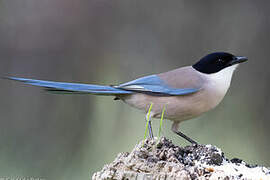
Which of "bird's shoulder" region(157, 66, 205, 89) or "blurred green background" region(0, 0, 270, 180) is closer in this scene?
"bird's shoulder" region(157, 66, 205, 89)

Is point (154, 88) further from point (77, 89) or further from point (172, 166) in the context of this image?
point (172, 166)

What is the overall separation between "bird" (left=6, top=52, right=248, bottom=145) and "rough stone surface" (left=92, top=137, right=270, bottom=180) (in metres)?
0.72

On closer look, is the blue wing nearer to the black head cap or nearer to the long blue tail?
the long blue tail

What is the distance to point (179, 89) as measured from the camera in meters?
3.65

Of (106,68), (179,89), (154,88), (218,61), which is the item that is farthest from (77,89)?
(106,68)

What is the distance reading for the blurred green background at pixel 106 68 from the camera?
209 inches

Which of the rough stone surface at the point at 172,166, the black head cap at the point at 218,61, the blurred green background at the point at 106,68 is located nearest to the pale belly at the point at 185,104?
the black head cap at the point at 218,61

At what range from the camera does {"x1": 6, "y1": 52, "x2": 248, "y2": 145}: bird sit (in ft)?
11.8

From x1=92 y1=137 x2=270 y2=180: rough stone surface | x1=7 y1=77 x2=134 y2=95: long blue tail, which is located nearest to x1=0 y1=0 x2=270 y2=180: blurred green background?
x1=7 y1=77 x2=134 y2=95: long blue tail

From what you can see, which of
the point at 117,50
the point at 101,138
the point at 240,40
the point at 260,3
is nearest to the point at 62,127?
the point at 101,138

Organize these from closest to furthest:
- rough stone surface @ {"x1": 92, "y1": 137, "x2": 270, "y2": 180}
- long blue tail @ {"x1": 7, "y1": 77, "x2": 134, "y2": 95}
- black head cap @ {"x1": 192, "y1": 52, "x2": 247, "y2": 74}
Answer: rough stone surface @ {"x1": 92, "y1": 137, "x2": 270, "y2": 180} → long blue tail @ {"x1": 7, "y1": 77, "x2": 134, "y2": 95} → black head cap @ {"x1": 192, "y1": 52, "x2": 247, "y2": 74}

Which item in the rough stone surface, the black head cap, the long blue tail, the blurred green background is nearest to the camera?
the rough stone surface

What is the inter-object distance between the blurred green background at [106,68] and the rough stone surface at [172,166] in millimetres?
2273

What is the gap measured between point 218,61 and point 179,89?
446 mm
